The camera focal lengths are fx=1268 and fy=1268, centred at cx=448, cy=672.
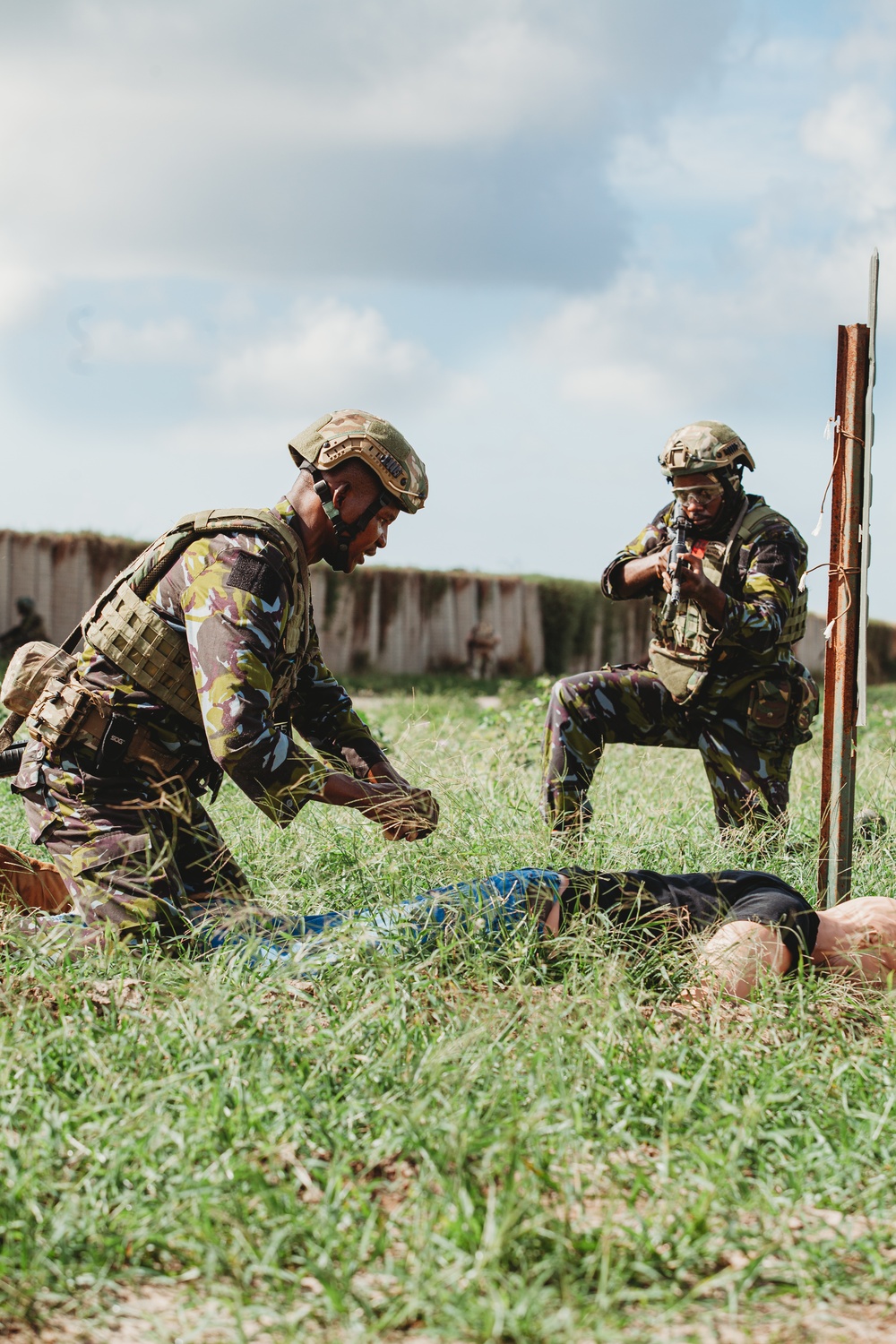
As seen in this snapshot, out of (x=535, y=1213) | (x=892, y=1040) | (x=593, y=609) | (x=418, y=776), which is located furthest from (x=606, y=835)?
(x=593, y=609)

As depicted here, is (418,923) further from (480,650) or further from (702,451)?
(480,650)

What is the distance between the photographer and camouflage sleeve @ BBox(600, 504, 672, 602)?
17.2ft

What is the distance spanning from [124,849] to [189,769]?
323 mm

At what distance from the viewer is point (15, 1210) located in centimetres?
201

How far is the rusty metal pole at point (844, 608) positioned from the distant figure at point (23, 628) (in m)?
11.8

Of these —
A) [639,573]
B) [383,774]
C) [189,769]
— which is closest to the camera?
[189,769]

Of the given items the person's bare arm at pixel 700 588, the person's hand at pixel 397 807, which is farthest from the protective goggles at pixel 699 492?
the person's hand at pixel 397 807

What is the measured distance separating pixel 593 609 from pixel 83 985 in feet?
58.5

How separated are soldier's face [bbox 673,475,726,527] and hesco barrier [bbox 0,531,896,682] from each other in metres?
11.0

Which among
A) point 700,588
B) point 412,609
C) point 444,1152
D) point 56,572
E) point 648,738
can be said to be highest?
point 56,572

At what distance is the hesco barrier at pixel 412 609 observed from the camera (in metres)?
14.9

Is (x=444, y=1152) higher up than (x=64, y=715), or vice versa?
(x=64, y=715)

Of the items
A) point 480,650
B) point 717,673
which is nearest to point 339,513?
point 717,673

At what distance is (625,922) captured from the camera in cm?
316
